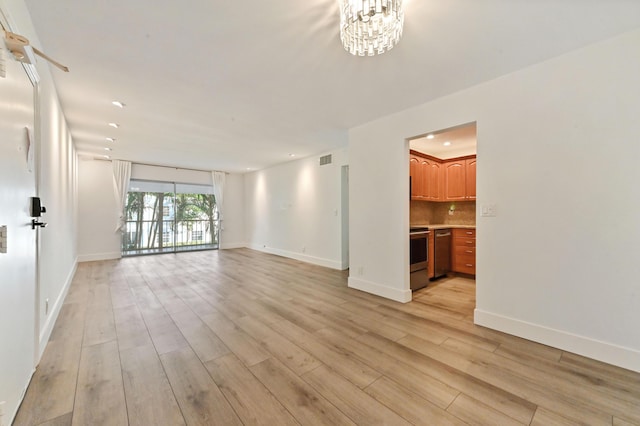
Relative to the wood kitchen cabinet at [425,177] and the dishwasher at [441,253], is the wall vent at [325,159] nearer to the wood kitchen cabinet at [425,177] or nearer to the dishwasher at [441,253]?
the wood kitchen cabinet at [425,177]

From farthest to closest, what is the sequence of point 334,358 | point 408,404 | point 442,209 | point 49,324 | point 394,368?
point 442,209 → point 49,324 → point 334,358 → point 394,368 → point 408,404

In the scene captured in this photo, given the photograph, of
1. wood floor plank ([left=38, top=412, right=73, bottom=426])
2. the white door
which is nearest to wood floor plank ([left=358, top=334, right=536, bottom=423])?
wood floor plank ([left=38, top=412, right=73, bottom=426])

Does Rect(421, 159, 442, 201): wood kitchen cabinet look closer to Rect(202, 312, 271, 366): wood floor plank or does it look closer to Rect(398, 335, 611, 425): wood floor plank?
Rect(398, 335, 611, 425): wood floor plank

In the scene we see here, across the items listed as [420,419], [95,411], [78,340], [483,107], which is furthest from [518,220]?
[78,340]

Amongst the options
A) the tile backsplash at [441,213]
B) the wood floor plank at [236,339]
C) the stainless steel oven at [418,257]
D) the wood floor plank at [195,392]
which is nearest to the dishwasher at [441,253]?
the stainless steel oven at [418,257]

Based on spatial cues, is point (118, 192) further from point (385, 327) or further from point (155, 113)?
point (385, 327)

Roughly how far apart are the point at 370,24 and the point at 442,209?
4.79 meters

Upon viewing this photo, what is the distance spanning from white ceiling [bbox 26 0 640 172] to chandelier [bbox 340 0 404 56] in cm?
23

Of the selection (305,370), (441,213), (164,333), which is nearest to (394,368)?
(305,370)

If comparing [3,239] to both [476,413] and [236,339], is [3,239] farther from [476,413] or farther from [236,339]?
[476,413]

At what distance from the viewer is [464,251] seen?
182 inches

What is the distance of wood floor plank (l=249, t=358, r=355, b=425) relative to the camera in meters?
1.42

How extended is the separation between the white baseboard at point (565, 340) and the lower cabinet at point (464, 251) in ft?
7.10

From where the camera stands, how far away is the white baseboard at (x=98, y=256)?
239 inches
